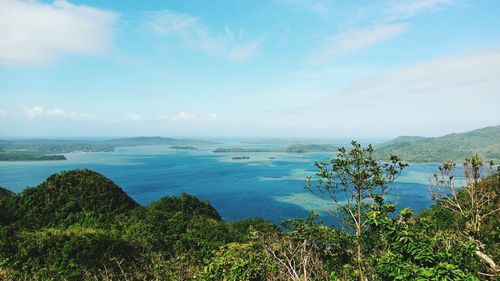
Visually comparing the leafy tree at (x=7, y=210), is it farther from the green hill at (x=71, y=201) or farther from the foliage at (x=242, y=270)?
the foliage at (x=242, y=270)

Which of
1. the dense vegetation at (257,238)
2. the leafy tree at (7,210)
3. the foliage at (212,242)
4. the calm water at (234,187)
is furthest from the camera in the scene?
the calm water at (234,187)

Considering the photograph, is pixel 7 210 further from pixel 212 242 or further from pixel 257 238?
pixel 257 238

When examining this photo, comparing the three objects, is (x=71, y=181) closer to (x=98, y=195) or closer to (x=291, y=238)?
(x=98, y=195)

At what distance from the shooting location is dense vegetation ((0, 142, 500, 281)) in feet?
26.6

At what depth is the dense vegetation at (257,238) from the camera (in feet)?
26.6

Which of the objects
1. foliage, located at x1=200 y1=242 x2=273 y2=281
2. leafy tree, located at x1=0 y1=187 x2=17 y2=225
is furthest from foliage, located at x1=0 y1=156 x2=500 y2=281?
leafy tree, located at x1=0 y1=187 x2=17 y2=225

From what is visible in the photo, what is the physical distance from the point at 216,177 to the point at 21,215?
304ft

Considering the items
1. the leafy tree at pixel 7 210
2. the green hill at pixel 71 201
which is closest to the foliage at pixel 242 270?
the green hill at pixel 71 201

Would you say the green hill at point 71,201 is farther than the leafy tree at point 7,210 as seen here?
Yes

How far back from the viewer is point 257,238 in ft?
46.1

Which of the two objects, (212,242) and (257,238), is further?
(212,242)

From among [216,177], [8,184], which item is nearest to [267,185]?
[216,177]

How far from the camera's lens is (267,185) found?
4505 inches

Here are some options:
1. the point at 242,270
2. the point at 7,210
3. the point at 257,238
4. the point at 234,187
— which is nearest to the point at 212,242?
the point at 257,238
